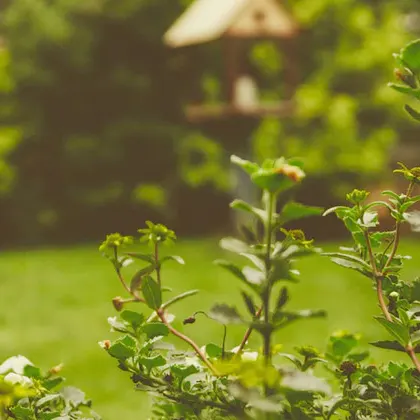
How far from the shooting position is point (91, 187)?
745cm

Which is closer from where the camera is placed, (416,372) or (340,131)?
(416,372)

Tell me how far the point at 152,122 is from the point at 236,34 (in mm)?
1339

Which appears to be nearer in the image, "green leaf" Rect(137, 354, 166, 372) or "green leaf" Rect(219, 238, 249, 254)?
"green leaf" Rect(219, 238, 249, 254)

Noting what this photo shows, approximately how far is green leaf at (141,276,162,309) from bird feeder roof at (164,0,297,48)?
5.74m

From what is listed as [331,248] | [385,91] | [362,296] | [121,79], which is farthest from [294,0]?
[362,296]

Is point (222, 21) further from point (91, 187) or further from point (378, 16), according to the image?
point (378, 16)

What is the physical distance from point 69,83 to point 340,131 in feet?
8.08

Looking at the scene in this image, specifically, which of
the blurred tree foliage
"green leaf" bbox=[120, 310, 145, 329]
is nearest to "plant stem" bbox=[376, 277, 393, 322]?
"green leaf" bbox=[120, 310, 145, 329]

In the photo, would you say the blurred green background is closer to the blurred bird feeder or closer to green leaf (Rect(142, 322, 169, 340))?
the blurred bird feeder

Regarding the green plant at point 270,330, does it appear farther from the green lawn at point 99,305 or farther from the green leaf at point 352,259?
the green lawn at point 99,305

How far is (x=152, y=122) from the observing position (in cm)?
746

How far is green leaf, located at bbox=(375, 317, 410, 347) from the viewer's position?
0.79 metres

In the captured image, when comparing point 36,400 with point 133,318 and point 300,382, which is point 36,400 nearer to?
point 133,318

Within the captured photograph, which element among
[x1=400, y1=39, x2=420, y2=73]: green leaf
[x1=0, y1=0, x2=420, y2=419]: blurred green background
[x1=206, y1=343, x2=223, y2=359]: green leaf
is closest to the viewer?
[x1=400, y1=39, x2=420, y2=73]: green leaf
